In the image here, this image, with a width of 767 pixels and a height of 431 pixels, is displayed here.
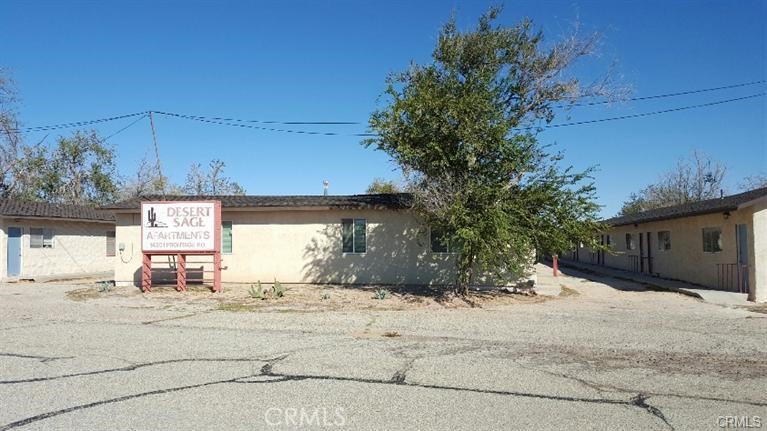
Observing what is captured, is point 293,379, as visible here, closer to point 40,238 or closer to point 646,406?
point 646,406

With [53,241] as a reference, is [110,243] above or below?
below

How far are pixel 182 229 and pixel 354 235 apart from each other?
5.69 metres

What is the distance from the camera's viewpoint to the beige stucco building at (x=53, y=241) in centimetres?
2342

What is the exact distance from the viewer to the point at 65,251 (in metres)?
26.5

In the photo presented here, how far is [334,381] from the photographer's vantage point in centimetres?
658

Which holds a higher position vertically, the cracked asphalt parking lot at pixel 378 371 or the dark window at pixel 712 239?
the dark window at pixel 712 239

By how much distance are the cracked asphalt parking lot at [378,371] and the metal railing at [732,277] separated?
490cm

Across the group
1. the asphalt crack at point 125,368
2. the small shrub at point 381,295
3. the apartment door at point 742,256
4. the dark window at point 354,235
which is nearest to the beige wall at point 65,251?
the dark window at point 354,235

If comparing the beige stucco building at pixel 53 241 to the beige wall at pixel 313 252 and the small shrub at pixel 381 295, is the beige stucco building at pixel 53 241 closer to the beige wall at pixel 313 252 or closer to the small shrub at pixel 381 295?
the beige wall at pixel 313 252

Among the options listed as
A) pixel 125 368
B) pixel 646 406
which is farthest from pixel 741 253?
pixel 125 368

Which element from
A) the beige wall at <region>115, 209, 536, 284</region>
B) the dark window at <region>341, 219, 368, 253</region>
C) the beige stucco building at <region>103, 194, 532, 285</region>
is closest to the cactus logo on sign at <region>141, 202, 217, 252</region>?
the beige stucco building at <region>103, 194, 532, 285</region>

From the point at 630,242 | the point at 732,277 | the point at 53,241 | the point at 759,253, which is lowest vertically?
the point at 732,277

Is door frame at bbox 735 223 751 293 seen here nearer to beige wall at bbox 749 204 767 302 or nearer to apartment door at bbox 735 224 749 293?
apartment door at bbox 735 224 749 293

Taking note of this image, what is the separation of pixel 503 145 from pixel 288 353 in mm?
8740
